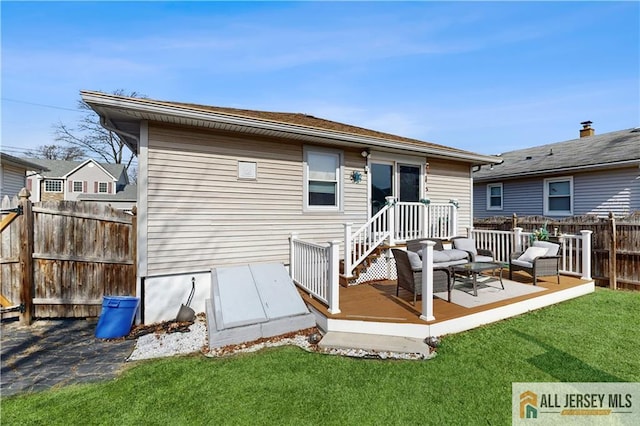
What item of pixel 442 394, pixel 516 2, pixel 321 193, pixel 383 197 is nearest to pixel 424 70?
pixel 516 2

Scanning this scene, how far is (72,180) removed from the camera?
27.7 meters

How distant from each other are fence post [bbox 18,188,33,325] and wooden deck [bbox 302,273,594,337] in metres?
4.66

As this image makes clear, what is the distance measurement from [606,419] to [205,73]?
13490 millimetres

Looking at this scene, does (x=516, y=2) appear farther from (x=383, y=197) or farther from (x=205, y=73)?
(x=205, y=73)

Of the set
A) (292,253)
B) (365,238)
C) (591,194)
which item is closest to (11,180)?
(292,253)

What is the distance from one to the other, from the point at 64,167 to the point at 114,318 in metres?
32.3

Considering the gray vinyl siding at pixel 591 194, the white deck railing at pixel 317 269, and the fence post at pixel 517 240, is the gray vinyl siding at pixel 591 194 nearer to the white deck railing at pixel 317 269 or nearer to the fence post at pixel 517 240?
the fence post at pixel 517 240

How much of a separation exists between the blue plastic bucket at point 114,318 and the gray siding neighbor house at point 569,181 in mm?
14014

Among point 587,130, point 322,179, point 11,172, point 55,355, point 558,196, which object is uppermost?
point 587,130

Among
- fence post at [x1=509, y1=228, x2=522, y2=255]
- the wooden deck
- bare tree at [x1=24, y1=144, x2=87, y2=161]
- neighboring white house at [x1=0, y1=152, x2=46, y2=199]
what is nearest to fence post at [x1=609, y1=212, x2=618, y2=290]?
fence post at [x1=509, y1=228, x2=522, y2=255]

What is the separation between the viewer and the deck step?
3762 mm

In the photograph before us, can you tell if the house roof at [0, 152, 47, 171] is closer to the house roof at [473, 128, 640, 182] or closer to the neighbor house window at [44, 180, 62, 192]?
the neighbor house window at [44, 180, 62, 192]

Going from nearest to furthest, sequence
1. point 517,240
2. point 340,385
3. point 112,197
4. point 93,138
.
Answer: point 340,385 → point 517,240 → point 112,197 → point 93,138

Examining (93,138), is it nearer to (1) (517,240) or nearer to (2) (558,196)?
(1) (517,240)
